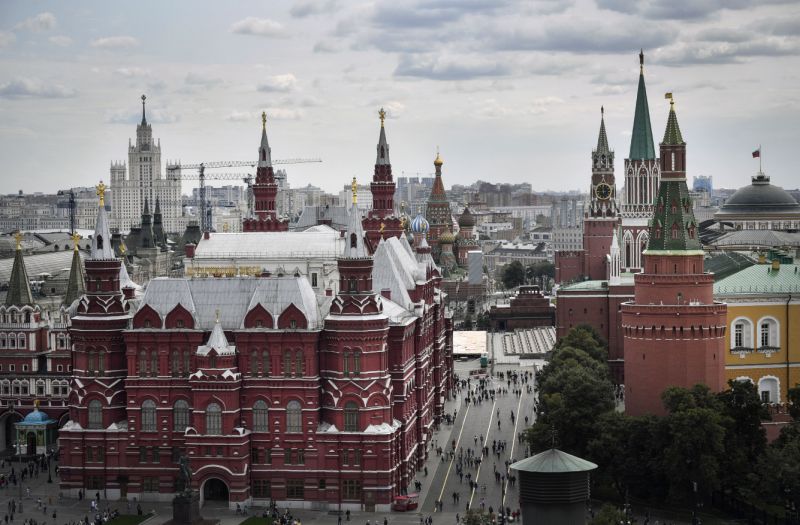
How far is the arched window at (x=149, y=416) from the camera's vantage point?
256 ft

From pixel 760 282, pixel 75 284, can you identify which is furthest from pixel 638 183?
pixel 75 284

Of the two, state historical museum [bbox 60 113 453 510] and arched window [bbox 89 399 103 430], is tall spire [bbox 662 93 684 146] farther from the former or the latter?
arched window [bbox 89 399 103 430]

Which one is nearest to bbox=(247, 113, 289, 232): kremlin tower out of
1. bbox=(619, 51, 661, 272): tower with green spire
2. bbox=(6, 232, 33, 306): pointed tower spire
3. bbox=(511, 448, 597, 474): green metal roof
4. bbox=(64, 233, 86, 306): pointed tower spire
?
bbox=(64, 233, 86, 306): pointed tower spire

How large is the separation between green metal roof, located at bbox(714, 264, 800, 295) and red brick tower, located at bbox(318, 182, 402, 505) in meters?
23.7

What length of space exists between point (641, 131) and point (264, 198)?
49.7 m

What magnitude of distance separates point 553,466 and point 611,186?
12067 cm

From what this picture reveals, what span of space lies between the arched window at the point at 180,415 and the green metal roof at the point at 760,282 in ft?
105

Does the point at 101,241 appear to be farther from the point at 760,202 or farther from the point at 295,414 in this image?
the point at 760,202

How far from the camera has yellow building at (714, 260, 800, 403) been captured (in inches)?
3474

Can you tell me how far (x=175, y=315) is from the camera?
77.4 metres

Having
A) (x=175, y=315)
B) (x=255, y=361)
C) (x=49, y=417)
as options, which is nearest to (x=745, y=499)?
(x=255, y=361)

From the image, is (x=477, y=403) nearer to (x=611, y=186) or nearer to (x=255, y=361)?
(x=255, y=361)

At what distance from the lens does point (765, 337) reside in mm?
89000

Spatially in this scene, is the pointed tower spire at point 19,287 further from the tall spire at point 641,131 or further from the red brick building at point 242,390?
the tall spire at point 641,131
